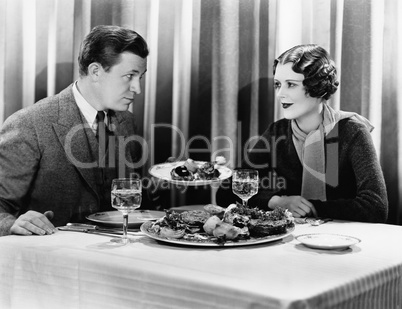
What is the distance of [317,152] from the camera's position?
7.95ft

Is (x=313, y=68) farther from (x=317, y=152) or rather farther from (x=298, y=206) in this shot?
(x=298, y=206)

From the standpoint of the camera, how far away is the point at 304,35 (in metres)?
2.71

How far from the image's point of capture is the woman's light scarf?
240cm

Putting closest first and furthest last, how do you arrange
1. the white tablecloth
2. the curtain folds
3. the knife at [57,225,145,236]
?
the white tablecloth, the knife at [57,225,145,236], the curtain folds

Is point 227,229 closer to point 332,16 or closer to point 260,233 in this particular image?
point 260,233

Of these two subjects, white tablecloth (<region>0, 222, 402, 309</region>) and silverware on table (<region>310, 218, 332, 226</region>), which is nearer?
white tablecloth (<region>0, 222, 402, 309</region>)

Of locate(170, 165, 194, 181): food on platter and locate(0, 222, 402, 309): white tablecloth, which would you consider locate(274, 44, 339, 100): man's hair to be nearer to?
locate(170, 165, 194, 181): food on platter

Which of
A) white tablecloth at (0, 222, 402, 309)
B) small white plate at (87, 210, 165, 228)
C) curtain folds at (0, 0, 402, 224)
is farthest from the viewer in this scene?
curtain folds at (0, 0, 402, 224)

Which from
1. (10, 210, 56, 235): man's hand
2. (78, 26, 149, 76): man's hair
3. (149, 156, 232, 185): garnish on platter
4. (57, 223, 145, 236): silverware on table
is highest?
(78, 26, 149, 76): man's hair

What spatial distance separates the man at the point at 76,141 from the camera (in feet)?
7.12

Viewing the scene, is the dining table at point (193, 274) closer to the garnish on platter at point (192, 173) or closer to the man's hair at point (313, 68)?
the garnish on platter at point (192, 173)

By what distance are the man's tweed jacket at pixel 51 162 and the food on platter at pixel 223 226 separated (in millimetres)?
706

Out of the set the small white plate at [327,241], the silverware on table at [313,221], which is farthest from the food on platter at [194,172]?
the small white plate at [327,241]

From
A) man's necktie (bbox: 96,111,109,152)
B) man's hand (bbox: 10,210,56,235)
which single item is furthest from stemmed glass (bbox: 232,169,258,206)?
man's necktie (bbox: 96,111,109,152)
